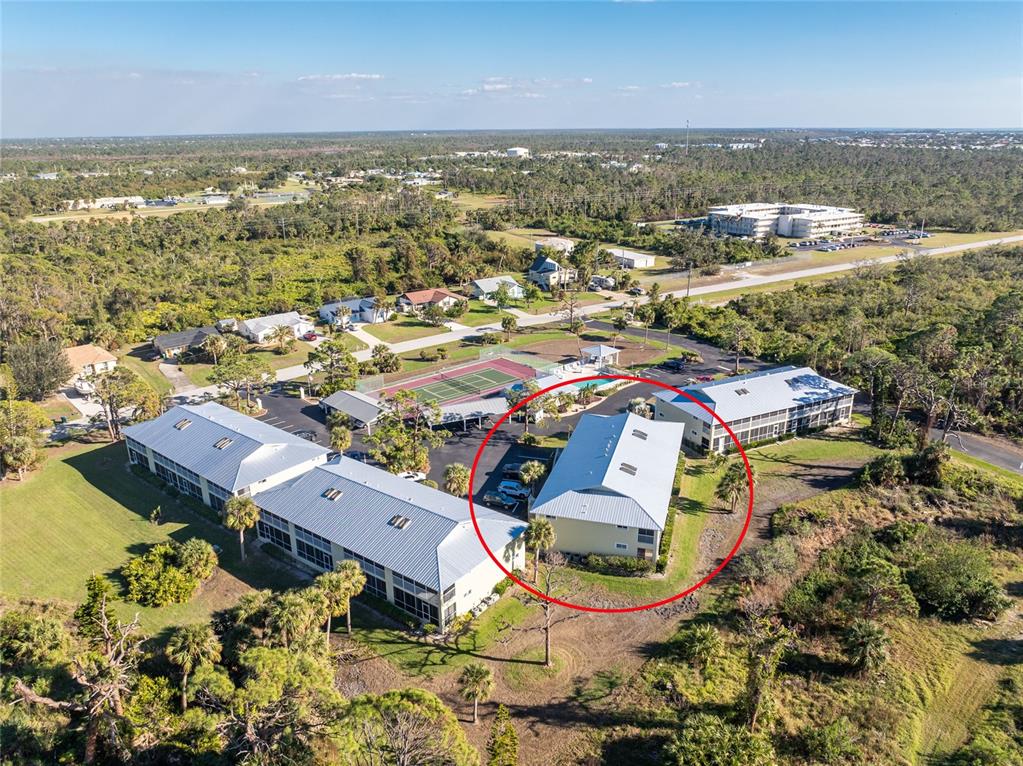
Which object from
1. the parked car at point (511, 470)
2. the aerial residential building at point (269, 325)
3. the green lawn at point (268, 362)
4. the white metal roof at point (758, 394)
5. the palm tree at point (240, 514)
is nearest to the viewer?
the palm tree at point (240, 514)

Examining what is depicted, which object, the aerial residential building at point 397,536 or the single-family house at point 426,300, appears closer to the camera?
the aerial residential building at point 397,536

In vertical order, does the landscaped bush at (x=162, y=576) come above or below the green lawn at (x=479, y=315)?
below

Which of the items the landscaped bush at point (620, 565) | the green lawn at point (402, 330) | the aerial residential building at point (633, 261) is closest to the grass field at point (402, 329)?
the green lawn at point (402, 330)

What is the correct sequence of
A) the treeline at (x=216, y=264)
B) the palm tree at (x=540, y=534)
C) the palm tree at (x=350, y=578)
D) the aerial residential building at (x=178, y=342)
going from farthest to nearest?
the treeline at (x=216, y=264)
the aerial residential building at (x=178, y=342)
the palm tree at (x=540, y=534)
the palm tree at (x=350, y=578)

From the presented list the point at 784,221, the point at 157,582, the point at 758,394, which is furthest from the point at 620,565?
the point at 784,221

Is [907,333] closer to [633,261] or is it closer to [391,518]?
[633,261]

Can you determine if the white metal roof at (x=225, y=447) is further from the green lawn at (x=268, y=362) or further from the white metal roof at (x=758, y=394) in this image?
the white metal roof at (x=758, y=394)

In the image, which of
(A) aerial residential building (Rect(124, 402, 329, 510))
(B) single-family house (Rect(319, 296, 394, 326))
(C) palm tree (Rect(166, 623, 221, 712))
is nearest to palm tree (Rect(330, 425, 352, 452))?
(A) aerial residential building (Rect(124, 402, 329, 510))

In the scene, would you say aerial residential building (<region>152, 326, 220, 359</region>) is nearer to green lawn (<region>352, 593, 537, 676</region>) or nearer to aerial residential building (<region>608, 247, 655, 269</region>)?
green lawn (<region>352, 593, 537, 676</region>)
